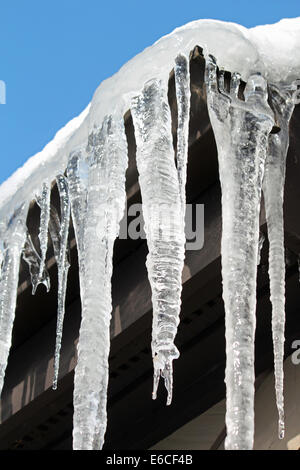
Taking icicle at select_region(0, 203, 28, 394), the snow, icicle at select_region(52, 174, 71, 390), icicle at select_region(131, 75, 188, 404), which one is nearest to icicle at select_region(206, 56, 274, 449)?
the snow

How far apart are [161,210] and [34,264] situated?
2.89ft

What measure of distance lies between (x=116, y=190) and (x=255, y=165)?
0.45 metres

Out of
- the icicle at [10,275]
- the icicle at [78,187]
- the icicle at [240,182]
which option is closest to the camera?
the icicle at [240,182]

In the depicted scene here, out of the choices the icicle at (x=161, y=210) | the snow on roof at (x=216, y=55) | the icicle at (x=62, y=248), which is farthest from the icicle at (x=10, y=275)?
the icicle at (x=161, y=210)

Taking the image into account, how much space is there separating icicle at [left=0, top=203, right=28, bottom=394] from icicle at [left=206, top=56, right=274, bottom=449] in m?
0.92

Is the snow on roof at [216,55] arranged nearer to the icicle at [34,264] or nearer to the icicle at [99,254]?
the icicle at [99,254]

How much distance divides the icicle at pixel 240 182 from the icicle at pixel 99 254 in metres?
0.36

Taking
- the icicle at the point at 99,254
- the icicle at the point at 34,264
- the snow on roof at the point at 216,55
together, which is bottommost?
the icicle at the point at 99,254

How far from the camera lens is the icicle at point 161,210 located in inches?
97.9

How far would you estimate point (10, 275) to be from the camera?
131 inches

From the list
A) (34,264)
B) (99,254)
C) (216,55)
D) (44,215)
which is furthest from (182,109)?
(34,264)

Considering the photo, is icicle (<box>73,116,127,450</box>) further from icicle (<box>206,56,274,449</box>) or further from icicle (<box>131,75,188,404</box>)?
icicle (<box>206,56,274,449</box>)

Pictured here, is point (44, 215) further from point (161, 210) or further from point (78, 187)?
point (161, 210)
